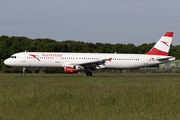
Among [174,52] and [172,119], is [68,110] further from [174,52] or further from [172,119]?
[174,52]

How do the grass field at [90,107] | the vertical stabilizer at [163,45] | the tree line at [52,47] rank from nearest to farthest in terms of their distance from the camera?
the grass field at [90,107] < the vertical stabilizer at [163,45] < the tree line at [52,47]

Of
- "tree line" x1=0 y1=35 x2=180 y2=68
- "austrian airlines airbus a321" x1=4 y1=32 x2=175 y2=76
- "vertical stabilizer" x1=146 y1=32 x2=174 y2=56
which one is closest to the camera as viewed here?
"austrian airlines airbus a321" x1=4 y1=32 x2=175 y2=76

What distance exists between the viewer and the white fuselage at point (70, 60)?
4022cm

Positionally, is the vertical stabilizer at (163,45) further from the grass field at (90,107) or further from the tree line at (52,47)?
the tree line at (52,47)

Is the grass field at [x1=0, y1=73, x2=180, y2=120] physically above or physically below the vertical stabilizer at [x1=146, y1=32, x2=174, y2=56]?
below

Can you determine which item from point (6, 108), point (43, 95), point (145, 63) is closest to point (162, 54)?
point (145, 63)

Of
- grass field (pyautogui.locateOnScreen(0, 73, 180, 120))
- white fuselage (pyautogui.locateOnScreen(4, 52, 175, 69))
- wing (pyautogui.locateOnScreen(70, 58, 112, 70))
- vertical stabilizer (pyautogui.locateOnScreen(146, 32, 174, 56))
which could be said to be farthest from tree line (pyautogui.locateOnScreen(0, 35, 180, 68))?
grass field (pyautogui.locateOnScreen(0, 73, 180, 120))

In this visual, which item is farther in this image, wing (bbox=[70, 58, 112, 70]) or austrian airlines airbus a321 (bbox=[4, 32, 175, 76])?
austrian airlines airbus a321 (bbox=[4, 32, 175, 76])

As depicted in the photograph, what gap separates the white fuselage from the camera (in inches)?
1583

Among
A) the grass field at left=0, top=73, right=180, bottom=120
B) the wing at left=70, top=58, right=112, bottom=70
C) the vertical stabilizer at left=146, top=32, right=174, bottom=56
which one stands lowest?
the grass field at left=0, top=73, right=180, bottom=120

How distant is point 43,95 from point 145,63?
32427 millimetres

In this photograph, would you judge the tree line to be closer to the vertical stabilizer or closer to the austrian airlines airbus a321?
the austrian airlines airbus a321

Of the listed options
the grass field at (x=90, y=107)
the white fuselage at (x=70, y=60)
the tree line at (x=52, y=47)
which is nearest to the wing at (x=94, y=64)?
the white fuselage at (x=70, y=60)

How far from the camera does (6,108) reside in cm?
1080
